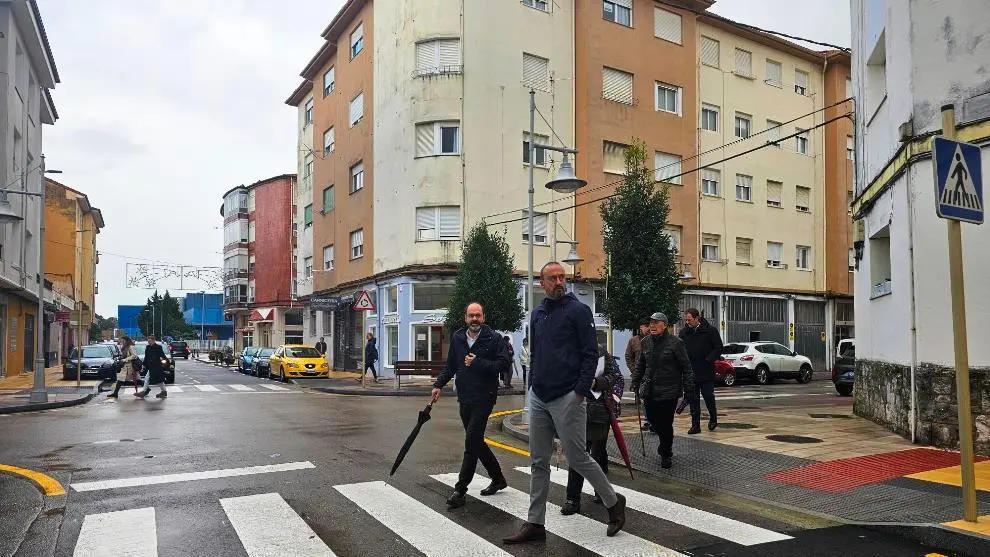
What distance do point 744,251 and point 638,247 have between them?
1349 centimetres

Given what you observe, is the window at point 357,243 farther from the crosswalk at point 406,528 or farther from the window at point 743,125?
the crosswalk at point 406,528

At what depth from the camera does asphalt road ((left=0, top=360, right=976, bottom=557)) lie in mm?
5203

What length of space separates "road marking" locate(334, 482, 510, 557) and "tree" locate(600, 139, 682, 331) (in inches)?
732

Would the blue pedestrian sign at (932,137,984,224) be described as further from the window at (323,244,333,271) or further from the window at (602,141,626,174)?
the window at (323,244,333,271)

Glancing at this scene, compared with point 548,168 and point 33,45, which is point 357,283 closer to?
point 548,168

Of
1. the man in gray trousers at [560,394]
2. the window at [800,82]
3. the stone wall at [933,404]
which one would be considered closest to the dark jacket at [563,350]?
the man in gray trousers at [560,394]

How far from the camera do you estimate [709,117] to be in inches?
Answer: 1389

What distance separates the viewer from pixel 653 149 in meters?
Answer: 33.2

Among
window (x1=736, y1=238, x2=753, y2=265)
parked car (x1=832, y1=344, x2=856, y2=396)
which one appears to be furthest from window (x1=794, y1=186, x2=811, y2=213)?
parked car (x1=832, y1=344, x2=856, y2=396)

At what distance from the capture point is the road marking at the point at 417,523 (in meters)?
5.11

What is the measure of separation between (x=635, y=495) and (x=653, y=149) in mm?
27831

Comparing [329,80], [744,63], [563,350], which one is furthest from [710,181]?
[563,350]

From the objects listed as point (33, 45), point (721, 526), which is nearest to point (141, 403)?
point (721, 526)

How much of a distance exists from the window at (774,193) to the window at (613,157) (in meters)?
9.35
